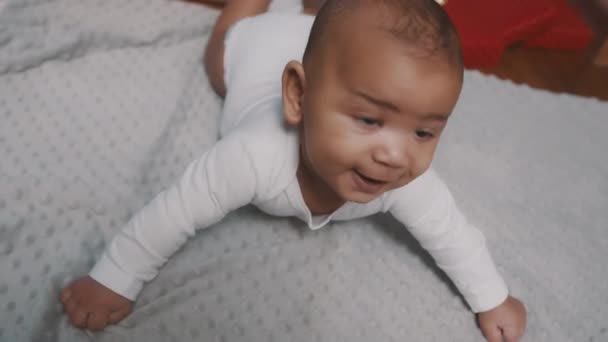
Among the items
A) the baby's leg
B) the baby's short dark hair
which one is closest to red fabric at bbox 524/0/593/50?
the baby's leg

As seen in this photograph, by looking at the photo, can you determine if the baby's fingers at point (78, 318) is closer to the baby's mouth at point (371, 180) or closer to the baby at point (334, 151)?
the baby at point (334, 151)

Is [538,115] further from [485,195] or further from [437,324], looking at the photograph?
[437,324]

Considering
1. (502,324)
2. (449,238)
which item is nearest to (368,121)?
(449,238)

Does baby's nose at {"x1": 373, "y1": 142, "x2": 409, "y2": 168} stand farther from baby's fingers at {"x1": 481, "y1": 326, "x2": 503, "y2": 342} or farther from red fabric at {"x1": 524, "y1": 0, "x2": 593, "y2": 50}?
red fabric at {"x1": 524, "y1": 0, "x2": 593, "y2": 50}

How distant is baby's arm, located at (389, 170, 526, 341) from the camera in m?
0.69

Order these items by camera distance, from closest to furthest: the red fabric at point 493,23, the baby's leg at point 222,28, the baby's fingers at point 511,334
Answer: the baby's fingers at point 511,334 < the baby's leg at point 222,28 < the red fabric at point 493,23

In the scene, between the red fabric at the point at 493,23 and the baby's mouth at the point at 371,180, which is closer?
the baby's mouth at the point at 371,180

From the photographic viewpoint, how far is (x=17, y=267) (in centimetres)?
66

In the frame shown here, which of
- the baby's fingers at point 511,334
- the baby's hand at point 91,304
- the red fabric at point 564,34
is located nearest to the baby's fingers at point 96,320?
the baby's hand at point 91,304

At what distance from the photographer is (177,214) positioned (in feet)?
2.07

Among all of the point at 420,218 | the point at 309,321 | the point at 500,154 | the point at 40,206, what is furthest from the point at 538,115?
the point at 40,206

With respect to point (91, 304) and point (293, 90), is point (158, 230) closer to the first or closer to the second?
point (91, 304)

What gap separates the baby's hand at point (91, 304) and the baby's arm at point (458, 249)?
382 mm

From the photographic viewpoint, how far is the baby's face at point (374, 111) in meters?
0.50
